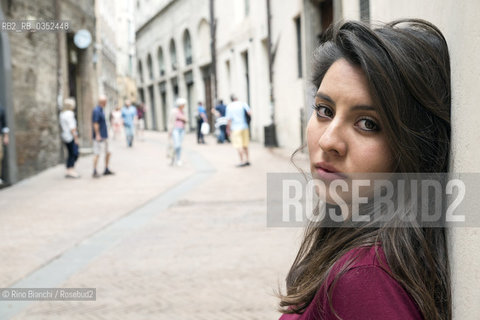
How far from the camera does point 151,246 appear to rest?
5582 mm

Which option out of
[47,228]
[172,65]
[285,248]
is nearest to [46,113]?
[47,228]

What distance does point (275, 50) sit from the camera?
17859 millimetres

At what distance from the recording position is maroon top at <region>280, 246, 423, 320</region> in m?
0.95

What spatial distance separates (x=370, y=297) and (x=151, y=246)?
4790 millimetres

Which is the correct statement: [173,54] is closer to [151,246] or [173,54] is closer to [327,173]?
[151,246]

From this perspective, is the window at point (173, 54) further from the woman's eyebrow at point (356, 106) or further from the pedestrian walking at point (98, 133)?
the woman's eyebrow at point (356, 106)

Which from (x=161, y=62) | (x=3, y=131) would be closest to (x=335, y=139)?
(x=3, y=131)

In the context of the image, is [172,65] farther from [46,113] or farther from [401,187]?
[401,187]

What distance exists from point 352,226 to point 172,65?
1334 inches

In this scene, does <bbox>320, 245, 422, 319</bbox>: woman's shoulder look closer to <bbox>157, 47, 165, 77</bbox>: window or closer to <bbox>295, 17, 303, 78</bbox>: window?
<bbox>295, 17, 303, 78</bbox>: window

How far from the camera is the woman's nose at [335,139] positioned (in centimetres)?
116

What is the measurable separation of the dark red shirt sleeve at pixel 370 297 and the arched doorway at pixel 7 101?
10762mm

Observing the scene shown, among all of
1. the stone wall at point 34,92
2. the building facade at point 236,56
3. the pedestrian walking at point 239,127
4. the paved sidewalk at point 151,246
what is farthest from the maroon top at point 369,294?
the pedestrian walking at point 239,127

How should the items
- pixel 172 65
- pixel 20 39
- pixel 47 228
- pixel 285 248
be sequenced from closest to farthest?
pixel 285 248 < pixel 47 228 < pixel 20 39 < pixel 172 65
